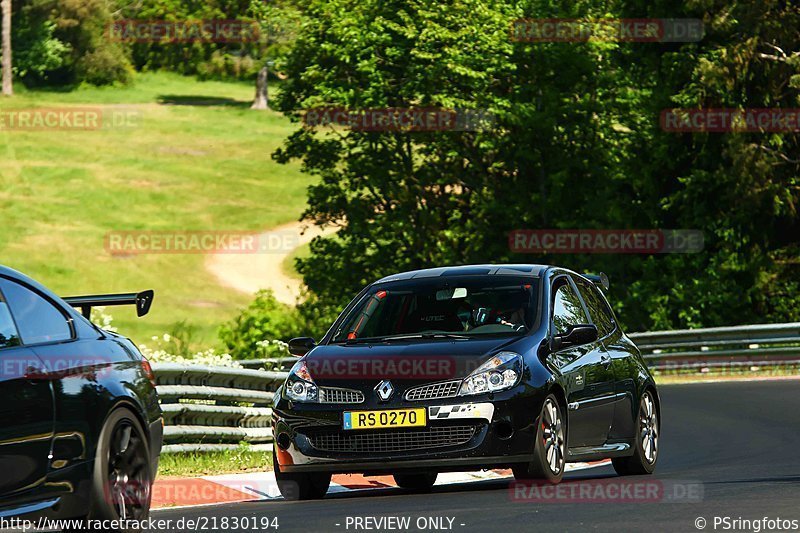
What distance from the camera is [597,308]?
1353 centimetres

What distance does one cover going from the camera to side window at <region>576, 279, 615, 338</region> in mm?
13244

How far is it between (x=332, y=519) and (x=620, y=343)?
14.7 ft

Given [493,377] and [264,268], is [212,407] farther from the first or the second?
[264,268]

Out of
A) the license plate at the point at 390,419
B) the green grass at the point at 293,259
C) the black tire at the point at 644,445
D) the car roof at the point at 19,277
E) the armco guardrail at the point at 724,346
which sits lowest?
the green grass at the point at 293,259

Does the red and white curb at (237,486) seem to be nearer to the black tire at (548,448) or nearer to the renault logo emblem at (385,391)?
the renault logo emblem at (385,391)

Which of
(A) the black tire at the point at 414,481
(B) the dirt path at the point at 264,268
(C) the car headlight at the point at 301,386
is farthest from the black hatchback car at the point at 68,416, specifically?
(B) the dirt path at the point at 264,268

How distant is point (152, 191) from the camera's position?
87000 mm

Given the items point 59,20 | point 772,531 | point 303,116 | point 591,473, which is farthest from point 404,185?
point 59,20

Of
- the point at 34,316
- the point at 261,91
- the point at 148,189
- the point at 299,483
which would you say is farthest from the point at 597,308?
the point at 261,91

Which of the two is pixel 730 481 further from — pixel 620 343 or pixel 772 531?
pixel 772 531

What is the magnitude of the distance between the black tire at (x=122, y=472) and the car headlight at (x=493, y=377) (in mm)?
2808

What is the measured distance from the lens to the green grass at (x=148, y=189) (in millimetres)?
66000

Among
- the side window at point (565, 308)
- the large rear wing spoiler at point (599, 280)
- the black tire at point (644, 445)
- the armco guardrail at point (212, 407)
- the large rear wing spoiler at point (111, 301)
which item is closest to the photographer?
the large rear wing spoiler at point (111, 301)

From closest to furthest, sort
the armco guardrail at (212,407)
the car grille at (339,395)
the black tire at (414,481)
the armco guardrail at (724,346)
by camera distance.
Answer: the car grille at (339,395), the black tire at (414,481), the armco guardrail at (212,407), the armco guardrail at (724,346)
